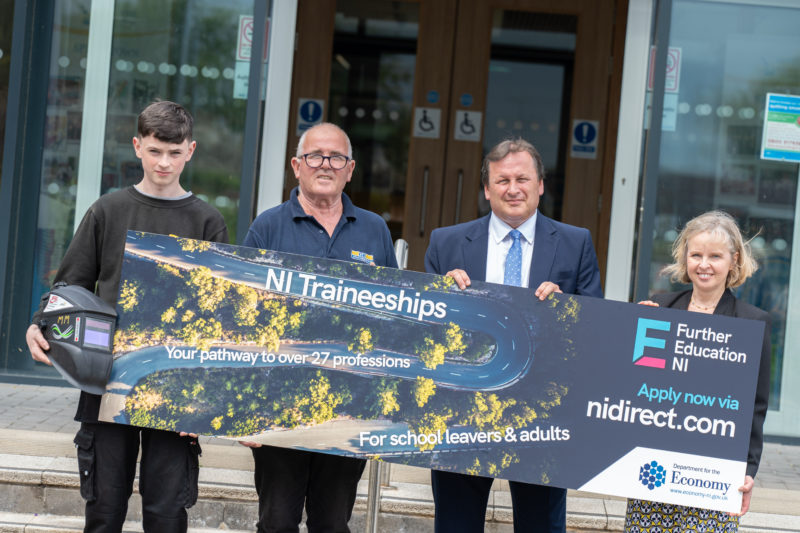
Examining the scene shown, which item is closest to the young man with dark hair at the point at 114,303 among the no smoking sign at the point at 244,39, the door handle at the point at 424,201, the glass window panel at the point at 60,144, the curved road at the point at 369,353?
the curved road at the point at 369,353

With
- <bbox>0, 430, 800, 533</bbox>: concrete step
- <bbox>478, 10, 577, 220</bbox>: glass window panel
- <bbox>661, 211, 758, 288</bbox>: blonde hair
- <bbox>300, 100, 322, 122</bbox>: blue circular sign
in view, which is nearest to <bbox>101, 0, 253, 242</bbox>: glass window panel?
<bbox>300, 100, 322, 122</bbox>: blue circular sign

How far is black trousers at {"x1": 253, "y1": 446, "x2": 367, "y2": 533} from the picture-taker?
2977 mm

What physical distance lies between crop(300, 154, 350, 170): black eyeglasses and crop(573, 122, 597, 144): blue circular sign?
15.1 feet

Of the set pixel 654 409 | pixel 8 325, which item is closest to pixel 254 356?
pixel 654 409

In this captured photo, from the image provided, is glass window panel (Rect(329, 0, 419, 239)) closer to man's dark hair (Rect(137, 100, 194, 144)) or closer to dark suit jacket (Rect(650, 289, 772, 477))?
man's dark hair (Rect(137, 100, 194, 144))

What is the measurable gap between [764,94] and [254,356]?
430cm

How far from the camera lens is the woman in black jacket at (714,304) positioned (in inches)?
111

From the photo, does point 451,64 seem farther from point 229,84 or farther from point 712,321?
point 712,321

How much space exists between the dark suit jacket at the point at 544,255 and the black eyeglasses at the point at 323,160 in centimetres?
43

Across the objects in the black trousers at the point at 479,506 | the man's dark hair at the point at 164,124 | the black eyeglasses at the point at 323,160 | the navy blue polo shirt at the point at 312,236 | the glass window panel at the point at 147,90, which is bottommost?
the black trousers at the point at 479,506

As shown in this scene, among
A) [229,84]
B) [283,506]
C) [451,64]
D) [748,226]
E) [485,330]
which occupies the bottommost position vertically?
[283,506]

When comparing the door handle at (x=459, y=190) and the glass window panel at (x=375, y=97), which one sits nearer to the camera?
the door handle at (x=459, y=190)

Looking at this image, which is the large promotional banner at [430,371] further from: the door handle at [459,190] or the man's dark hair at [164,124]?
the door handle at [459,190]

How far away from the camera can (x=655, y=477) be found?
275 cm
